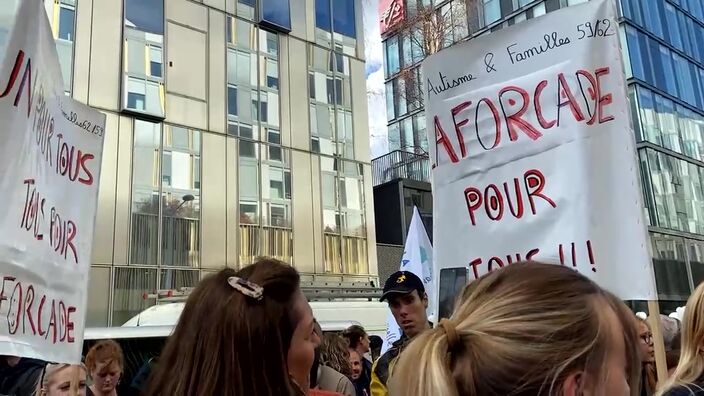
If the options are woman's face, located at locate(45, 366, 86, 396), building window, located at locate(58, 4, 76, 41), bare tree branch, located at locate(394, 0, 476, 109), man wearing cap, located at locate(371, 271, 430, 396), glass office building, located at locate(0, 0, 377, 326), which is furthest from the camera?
bare tree branch, located at locate(394, 0, 476, 109)

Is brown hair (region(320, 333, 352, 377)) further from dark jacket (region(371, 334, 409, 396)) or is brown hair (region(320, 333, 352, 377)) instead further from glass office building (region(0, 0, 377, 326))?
glass office building (region(0, 0, 377, 326))

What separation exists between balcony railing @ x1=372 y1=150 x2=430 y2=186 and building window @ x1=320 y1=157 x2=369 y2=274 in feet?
20.6

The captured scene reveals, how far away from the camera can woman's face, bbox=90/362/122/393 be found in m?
4.19

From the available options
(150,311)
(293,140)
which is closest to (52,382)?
(150,311)

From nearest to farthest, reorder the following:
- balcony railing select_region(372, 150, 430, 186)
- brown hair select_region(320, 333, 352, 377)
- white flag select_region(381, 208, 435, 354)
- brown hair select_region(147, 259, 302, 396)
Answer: brown hair select_region(147, 259, 302, 396), brown hair select_region(320, 333, 352, 377), white flag select_region(381, 208, 435, 354), balcony railing select_region(372, 150, 430, 186)

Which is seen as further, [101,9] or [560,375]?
[101,9]

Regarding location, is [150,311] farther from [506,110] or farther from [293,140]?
[293,140]

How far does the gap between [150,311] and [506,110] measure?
621 centimetres

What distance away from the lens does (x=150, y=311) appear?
8172 millimetres

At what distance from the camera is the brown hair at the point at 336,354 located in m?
4.38

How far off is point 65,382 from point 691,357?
121 inches

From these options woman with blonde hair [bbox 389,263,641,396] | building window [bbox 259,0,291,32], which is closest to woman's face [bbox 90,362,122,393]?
woman with blonde hair [bbox 389,263,641,396]

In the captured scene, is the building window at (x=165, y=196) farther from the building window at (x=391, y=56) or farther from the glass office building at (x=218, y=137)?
the building window at (x=391, y=56)

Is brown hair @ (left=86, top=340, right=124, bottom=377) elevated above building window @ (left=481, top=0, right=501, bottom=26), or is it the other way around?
building window @ (left=481, top=0, right=501, bottom=26)
